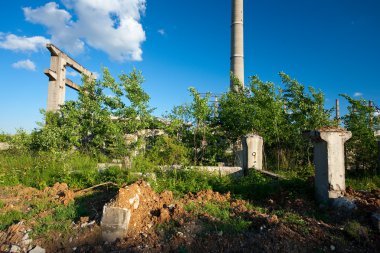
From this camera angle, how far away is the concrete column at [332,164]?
553 cm

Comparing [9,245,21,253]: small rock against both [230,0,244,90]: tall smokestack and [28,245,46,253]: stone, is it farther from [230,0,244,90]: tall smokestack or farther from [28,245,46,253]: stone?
[230,0,244,90]: tall smokestack

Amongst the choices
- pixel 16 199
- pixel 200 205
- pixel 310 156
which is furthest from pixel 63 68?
pixel 310 156

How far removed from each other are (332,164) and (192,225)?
3.08 meters

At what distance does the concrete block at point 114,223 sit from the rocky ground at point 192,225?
117mm

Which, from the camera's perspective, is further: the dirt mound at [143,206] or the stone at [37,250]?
the dirt mound at [143,206]

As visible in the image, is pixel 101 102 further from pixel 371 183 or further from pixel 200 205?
pixel 371 183

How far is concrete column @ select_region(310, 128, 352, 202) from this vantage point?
553 centimetres

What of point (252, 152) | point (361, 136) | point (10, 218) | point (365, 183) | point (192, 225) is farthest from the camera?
point (361, 136)

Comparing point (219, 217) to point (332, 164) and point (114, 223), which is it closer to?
point (114, 223)

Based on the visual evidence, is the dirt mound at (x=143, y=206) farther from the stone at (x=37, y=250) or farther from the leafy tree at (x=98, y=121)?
the leafy tree at (x=98, y=121)

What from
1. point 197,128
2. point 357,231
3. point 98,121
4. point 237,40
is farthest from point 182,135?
point 237,40

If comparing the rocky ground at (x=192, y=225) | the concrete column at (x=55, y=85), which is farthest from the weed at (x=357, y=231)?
the concrete column at (x=55, y=85)

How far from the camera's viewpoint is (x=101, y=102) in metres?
10.8

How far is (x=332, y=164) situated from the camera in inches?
220
